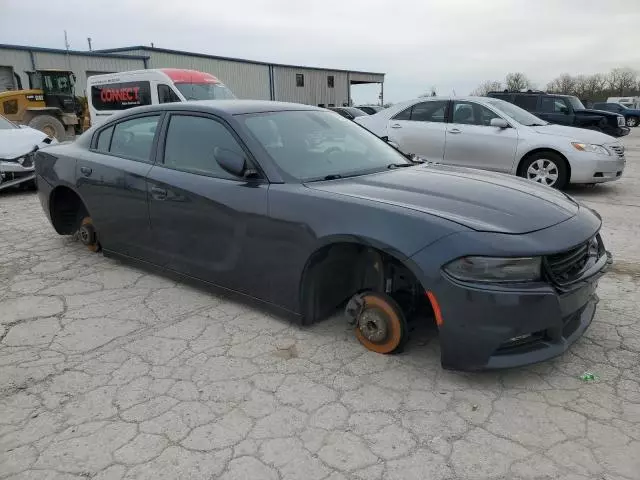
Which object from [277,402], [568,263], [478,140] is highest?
[478,140]

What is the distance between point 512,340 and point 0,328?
336cm

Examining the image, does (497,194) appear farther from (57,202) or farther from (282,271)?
(57,202)

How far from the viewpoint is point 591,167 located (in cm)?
762

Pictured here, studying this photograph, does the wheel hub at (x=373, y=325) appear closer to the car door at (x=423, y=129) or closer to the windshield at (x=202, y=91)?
the car door at (x=423, y=129)

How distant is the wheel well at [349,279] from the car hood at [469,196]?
36cm

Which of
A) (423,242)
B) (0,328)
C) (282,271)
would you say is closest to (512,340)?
(423,242)

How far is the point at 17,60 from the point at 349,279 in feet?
85.9

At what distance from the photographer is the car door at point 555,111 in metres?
14.2

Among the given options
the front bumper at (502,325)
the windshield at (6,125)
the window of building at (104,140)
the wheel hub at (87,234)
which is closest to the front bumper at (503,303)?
the front bumper at (502,325)

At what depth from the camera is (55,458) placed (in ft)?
7.37

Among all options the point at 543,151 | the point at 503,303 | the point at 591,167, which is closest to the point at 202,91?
the point at 543,151

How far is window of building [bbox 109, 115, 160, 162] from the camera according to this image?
4043 millimetres

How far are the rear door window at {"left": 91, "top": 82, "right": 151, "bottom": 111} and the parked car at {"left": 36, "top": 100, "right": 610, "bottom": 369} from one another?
982 centimetres

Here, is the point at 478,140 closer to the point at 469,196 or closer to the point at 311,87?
the point at 469,196
